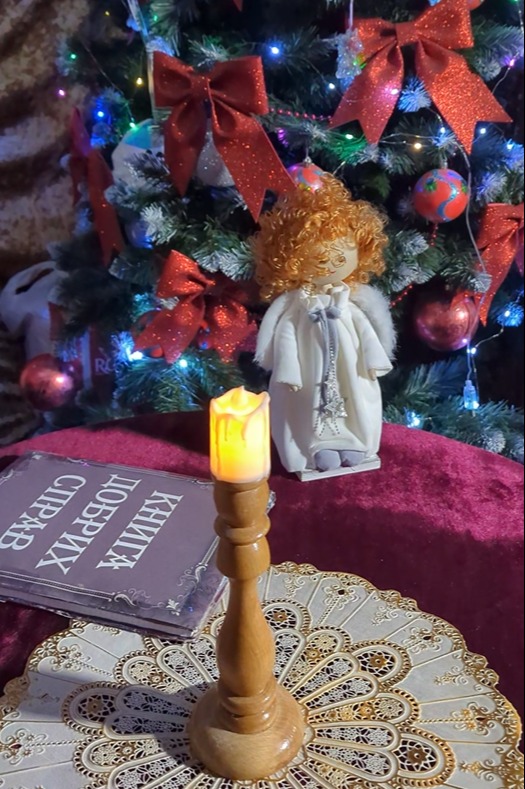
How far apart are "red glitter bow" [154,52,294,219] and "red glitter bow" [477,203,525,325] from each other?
342 mm

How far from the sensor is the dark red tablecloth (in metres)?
0.65

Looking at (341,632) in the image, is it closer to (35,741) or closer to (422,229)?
(35,741)

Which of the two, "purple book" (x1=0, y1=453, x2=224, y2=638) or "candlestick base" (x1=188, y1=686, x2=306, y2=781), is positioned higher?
"candlestick base" (x1=188, y1=686, x2=306, y2=781)

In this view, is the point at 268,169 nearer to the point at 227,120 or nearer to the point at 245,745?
the point at 227,120

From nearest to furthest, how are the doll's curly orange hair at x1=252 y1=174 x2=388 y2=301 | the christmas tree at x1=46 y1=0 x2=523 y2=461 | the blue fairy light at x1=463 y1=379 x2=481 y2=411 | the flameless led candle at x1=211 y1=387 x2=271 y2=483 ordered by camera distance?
1. the flameless led candle at x1=211 y1=387 x2=271 y2=483
2. the doll's curly orange hair at x1=252 y1=174 x2=388 y2=301
3. the christmas tree at x1=46 y1=0 x2=523 y2=461
4. the blue fairy light at x1=463 y1=379 x2=481 y2=411

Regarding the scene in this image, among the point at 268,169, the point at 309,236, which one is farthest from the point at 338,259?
the point at 268,169

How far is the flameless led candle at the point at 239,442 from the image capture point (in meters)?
0.39

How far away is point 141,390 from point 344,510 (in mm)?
418

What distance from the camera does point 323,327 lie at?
832 millimetres

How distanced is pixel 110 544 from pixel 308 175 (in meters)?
0.48

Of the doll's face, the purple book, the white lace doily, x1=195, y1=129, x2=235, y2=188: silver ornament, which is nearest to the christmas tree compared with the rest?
x1=195, y1=129, x2=235, y2=188: silver ornament

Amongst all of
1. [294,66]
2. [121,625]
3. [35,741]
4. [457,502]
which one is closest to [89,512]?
[121,625]

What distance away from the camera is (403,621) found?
0.61 m

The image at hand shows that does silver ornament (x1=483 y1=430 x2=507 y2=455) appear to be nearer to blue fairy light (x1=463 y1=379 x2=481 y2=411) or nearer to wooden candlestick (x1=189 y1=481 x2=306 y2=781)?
blue fairy light (x1=463 y1=379 x2=481 y2=411)
